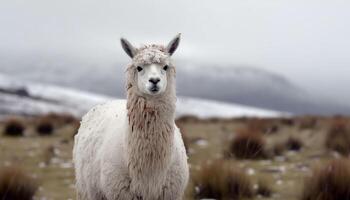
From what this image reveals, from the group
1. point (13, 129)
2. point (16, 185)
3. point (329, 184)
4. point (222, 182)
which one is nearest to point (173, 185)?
point (222, 182)

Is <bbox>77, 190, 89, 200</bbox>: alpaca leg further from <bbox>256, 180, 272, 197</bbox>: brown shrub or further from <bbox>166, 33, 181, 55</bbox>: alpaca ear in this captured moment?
<bbox>256, 180, 272, 197</bbox>: brown shrub

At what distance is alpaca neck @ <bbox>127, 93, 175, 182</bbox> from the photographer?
195 inches

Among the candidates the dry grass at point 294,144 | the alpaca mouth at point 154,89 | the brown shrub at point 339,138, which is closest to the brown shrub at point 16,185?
the alpaca mouth at point 154,89

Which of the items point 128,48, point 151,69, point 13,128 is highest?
point 128,48

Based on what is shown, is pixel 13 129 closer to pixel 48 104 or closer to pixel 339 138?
pixel 339 138

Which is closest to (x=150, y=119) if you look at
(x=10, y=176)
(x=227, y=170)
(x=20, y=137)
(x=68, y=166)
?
(x=227, y=170)

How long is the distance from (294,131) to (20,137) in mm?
7976

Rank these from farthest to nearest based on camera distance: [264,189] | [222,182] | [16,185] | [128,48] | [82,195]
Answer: [264,189], [16,185], [222,182], [82,195], [128,48]

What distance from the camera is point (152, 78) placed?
4.61 meters

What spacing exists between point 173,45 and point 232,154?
8.82 feet

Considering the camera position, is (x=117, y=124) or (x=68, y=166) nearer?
(x=117, y=124)

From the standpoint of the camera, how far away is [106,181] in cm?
502

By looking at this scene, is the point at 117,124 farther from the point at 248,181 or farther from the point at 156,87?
the point at 248,181

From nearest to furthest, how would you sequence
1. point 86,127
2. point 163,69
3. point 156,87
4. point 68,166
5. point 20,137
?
1. point 156,87
2. point 163,69
3. point 86,127
4. point 68,166
5. point 20,137
